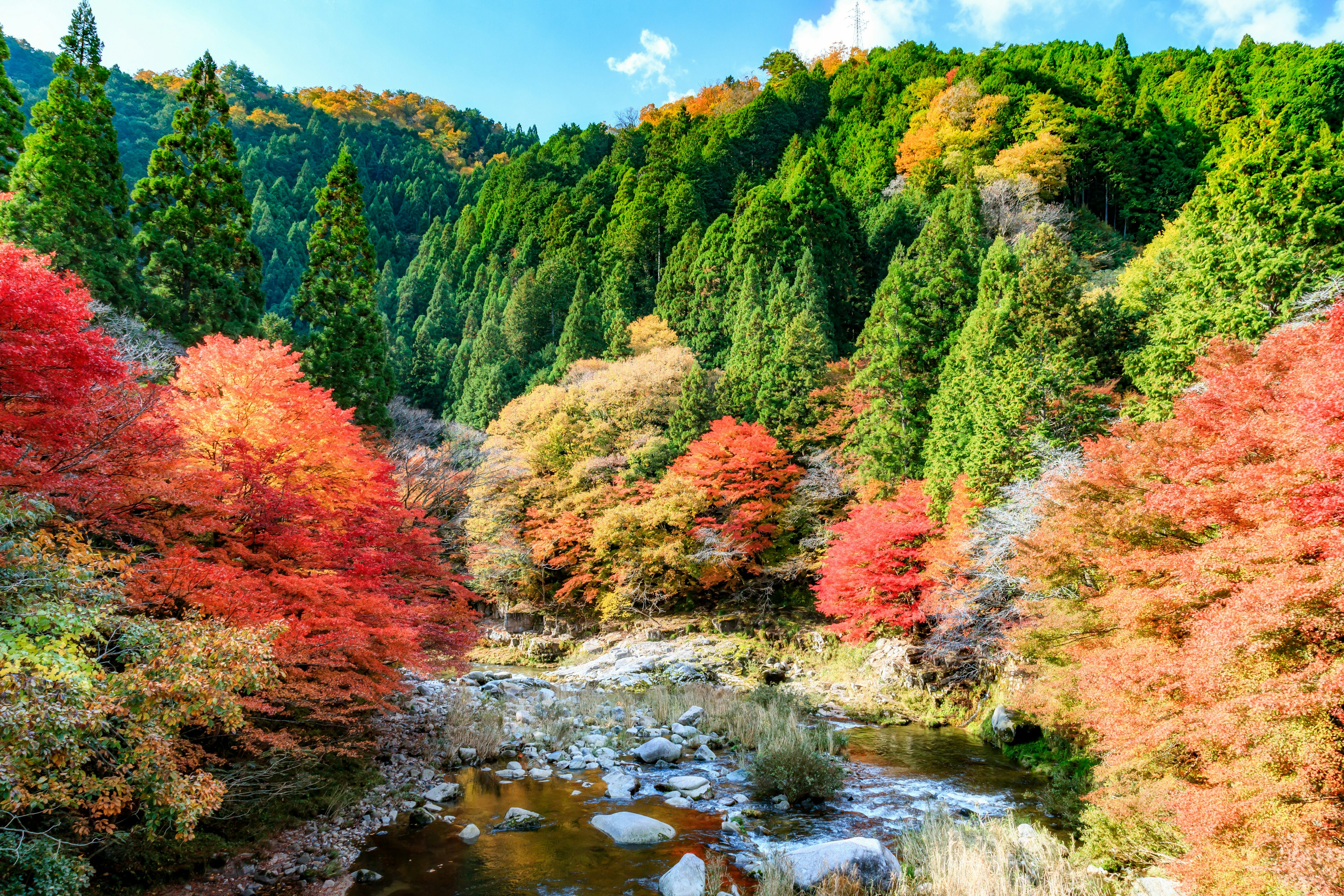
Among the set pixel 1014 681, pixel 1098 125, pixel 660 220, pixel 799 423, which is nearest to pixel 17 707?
pixel 1014 681

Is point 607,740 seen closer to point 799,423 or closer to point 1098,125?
point 799,423

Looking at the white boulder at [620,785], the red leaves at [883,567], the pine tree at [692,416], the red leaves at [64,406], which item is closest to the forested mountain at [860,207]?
the red leaves at [883,567]

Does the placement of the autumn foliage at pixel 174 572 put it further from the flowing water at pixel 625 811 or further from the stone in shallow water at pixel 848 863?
the stone in shallow water at pixel 848 863

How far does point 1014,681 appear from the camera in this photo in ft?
47.7

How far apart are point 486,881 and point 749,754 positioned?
620 cm

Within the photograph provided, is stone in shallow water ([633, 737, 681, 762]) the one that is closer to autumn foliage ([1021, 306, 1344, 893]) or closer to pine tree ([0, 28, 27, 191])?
autumn foliage ([1021, 306, 1344, 893])

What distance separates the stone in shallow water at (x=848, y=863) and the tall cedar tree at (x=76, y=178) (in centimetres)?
2130

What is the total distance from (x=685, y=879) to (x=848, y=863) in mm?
1862

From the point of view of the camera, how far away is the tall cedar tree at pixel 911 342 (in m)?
20.8

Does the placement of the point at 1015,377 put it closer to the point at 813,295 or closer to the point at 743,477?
the point at 743,477

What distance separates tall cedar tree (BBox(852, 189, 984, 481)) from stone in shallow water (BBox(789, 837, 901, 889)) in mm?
14015

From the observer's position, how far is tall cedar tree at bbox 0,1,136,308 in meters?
17.4

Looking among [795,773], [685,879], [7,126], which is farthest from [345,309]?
[685,879]

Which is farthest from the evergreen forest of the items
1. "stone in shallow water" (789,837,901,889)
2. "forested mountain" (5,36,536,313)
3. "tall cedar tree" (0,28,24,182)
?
"forested mountain" (5,36,536,313)
